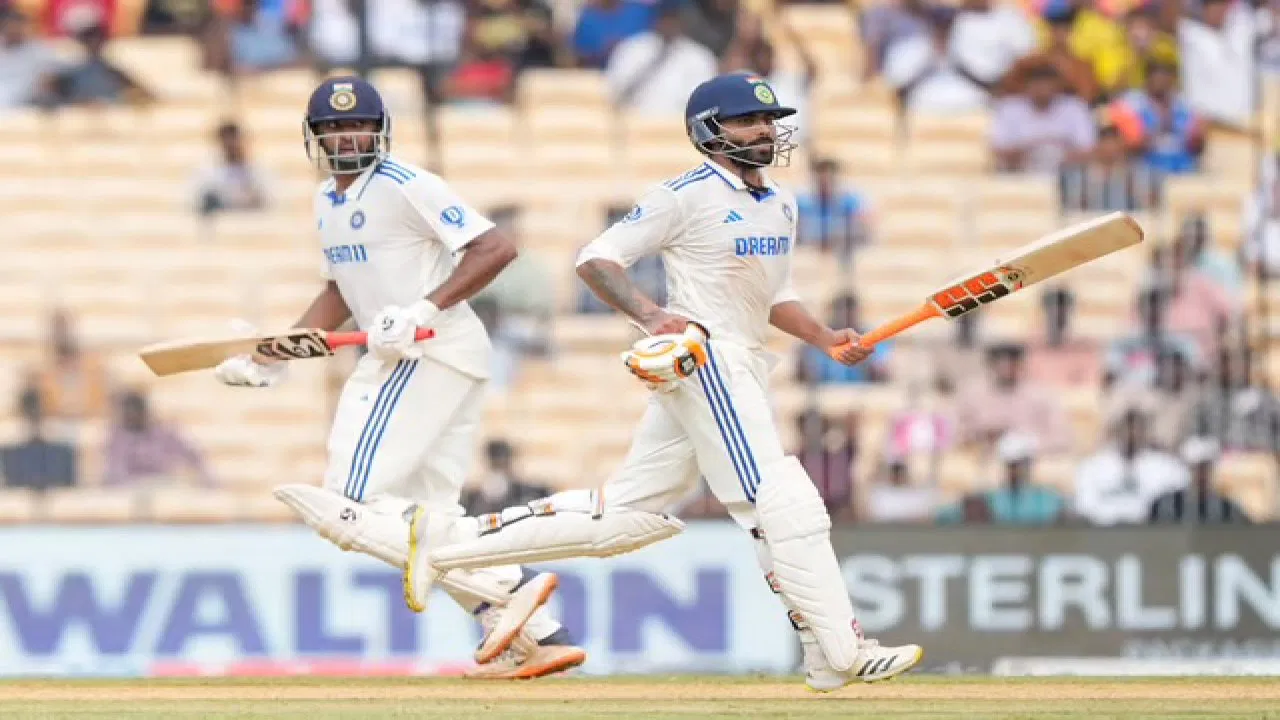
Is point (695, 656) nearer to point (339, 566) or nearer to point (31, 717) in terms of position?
point (339, 566)

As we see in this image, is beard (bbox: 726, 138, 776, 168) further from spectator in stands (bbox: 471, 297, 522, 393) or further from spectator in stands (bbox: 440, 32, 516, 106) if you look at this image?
spectator in stands (bbox: 440, 32, 516, 106)

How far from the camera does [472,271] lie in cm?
666

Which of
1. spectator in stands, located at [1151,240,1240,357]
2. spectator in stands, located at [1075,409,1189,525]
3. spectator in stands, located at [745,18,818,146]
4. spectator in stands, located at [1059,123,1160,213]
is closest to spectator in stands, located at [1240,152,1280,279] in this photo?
spectator in stands, located at [1151,240,1240,357]

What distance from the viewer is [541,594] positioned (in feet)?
22.3

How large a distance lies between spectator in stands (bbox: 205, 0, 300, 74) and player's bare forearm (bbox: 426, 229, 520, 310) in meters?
5.19

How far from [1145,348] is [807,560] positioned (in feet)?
15.4

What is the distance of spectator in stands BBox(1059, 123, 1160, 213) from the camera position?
11133 millimetres

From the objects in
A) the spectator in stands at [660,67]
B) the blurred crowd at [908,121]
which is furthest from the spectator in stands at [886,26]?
the spectator in stands at [660,67]

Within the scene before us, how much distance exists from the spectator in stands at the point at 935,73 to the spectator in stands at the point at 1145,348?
1.53 m

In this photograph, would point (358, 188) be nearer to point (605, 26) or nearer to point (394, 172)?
point (394, 172)

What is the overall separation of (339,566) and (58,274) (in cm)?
278

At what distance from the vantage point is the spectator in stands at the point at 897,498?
32.2 ft

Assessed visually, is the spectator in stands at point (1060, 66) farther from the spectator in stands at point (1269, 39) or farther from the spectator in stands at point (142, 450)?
the spectator in stands at point (142, 450)

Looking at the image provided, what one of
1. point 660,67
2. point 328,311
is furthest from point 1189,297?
point 328,311
